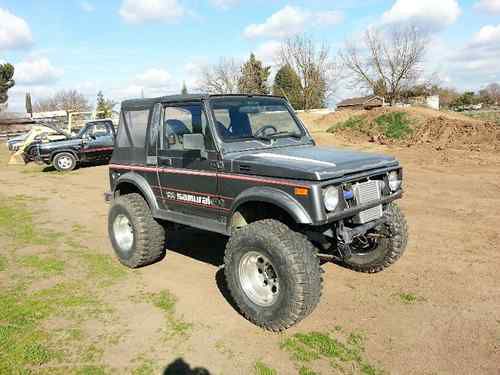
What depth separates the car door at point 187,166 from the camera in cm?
426

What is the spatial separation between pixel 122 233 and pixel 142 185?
0.90 m

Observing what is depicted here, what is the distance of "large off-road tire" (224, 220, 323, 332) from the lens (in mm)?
3467

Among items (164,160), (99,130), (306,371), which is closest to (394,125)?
(99,130)

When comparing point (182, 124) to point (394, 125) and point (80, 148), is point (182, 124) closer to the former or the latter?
point (80, 148)

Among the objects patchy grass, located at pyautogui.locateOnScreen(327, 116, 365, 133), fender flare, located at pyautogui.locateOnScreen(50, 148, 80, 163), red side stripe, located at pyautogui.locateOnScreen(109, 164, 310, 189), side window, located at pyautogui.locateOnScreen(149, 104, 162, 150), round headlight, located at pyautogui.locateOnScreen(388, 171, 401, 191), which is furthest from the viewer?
patchy grass, located at pyautogui.locateOnScreen(327, 116, 365, 133)

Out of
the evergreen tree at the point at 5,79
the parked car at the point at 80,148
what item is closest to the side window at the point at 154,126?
the parked car at the point at 80,148

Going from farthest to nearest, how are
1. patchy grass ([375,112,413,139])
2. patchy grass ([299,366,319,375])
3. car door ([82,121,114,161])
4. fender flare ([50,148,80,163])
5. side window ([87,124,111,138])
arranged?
patchy grass ([375,112,413,139]) < side window ([87,124,111,138]) < car door ([82,121,114,161]) < fender flare ([50,148,80,163]) < patchy grass ([299,366,319,375])

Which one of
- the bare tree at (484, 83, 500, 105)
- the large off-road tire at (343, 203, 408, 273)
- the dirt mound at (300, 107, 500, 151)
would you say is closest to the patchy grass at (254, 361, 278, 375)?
the large off-road tire at (343, 203, 408, 273)

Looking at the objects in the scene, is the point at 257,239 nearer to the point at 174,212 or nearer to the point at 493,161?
the point at 174,212

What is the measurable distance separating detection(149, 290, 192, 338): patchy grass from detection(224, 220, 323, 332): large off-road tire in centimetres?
56

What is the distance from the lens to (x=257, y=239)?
365cm

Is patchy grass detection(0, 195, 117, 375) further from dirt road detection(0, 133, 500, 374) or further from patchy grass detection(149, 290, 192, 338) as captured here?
patchy grass detection(149, 290, 192, 338)

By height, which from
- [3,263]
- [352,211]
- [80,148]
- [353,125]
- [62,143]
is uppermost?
[353,125]

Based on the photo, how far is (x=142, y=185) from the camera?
507 centimetres
